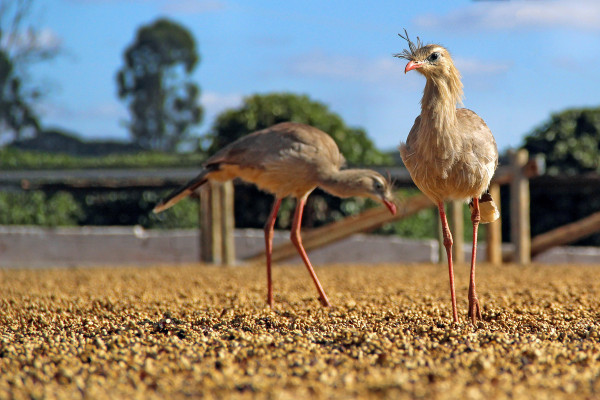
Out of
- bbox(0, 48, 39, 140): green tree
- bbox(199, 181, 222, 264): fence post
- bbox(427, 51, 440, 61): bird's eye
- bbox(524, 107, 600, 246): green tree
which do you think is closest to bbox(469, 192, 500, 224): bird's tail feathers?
bbox(427, 51, 440, 61): bird's eye

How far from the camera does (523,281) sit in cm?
639

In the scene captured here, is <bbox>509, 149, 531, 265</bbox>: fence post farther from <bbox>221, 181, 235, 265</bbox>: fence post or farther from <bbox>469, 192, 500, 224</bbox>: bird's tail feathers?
<bbox>469, 192, 500, 224</bbox>: bird's tail feathers

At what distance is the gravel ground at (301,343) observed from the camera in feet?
8.30

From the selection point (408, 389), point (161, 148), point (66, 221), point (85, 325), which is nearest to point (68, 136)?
point (161, 148)

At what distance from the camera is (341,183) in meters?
5.21

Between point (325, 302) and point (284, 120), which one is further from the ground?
point (284, 120)

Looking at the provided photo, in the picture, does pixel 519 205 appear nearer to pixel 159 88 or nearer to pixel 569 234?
pixel 569 234

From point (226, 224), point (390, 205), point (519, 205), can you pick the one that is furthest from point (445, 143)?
point (226, 224)

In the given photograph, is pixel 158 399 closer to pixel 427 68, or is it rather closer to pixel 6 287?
pixel 427 68

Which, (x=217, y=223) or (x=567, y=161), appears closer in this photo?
(x=217, y=223)

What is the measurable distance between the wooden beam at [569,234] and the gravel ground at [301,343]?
2850mm

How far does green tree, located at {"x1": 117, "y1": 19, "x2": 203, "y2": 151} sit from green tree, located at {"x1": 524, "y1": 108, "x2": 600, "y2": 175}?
26861mm

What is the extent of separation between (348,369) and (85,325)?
6.26 ft

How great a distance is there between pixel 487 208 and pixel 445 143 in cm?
71
